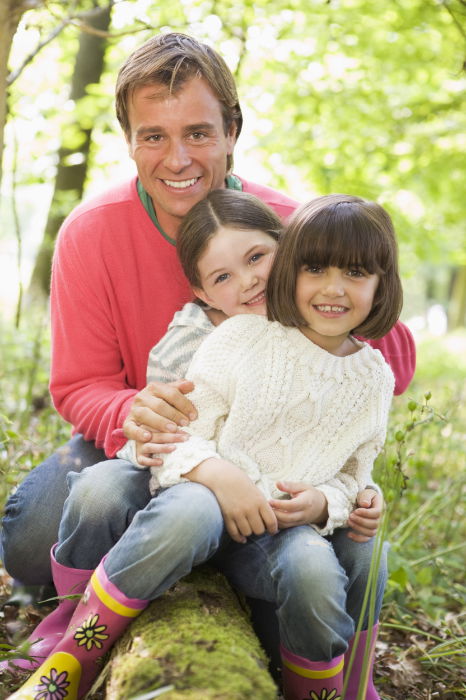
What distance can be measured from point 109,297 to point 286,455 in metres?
0.92

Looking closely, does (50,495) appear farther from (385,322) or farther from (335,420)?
(385,322)

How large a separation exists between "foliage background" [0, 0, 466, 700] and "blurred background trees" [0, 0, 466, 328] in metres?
0.02

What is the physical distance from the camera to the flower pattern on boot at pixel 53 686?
64.9 inches

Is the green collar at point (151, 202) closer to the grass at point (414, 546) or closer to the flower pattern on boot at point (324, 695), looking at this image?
the grass at point (414, 546)

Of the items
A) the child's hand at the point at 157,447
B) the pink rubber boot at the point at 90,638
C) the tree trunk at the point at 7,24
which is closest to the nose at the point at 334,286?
the child's hand at the point at 157,447

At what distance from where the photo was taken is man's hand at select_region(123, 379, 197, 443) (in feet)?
6.70

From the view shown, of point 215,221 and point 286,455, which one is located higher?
point 215,221

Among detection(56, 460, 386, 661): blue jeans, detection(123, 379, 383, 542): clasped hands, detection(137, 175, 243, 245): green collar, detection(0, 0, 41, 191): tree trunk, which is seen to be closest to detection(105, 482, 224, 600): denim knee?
detection(56, 460, 386, 661): blue jeans

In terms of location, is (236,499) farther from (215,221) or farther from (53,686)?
(215,221)

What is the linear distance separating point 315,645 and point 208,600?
0.28 m

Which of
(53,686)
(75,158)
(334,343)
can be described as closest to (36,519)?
(53,686)

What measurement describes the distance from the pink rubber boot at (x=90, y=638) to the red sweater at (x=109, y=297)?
86 cm

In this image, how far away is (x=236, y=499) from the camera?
1885mm

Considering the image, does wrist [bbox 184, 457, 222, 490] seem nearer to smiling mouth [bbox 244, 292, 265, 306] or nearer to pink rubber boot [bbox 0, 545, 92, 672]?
pink rubber boot [bbox 0, 545, 92, 672]
